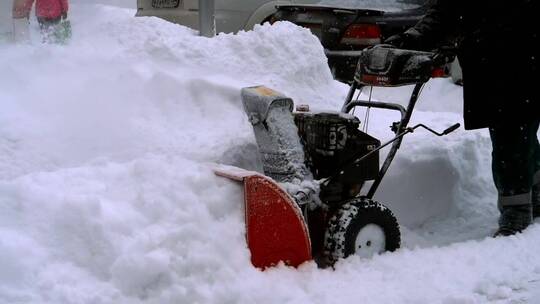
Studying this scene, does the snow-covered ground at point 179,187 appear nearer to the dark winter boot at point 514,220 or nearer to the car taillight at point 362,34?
the dark winter boot at point 514,220

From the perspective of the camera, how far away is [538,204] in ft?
13.3

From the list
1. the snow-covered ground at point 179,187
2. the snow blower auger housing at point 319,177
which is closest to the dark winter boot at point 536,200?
the snow-covered ground at point 179,187

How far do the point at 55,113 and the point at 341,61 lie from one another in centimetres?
352

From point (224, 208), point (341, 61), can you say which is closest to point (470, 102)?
point (224, 208)

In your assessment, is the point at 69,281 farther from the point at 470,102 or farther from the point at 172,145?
the point at 470,102

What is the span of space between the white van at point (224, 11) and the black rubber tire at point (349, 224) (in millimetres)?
4776

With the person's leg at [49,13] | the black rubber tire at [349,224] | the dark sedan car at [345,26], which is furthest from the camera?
the person's leg at [49,13]

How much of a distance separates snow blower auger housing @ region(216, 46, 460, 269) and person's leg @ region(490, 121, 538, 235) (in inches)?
26.5

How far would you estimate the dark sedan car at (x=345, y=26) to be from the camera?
675cm

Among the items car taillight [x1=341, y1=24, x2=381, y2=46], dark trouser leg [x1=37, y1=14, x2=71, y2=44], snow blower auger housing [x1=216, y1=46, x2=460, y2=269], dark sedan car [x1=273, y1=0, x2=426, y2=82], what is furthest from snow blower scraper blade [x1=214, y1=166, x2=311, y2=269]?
dark trouser leg [x1=37, y1=14, x2=71, y2=44]

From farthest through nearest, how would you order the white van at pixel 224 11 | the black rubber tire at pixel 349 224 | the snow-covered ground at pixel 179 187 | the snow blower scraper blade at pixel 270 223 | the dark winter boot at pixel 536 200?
the white van at pixel 224 11, the dark winter boot at pixel 536 200, the black rubber tire at pixel 349 224, the snow blower scraper blade at pixel 270 223, the snow-covered ground at pixel 179 187

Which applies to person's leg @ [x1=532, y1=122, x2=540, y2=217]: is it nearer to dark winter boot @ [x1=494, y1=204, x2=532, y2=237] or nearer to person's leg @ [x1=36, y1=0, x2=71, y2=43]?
dark winter boot @ [x1=494, y1=204, x2=532, y2=237]

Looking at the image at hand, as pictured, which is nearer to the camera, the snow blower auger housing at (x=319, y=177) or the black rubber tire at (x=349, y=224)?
the snow blower auger housing at (x=319, y=177)

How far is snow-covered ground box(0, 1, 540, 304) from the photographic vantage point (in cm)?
250
